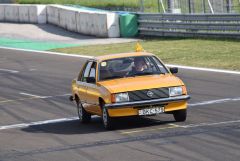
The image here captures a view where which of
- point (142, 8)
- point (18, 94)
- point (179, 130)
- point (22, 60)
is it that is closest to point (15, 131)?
point (179, 130)

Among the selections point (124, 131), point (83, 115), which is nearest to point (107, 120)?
point (124, 131)

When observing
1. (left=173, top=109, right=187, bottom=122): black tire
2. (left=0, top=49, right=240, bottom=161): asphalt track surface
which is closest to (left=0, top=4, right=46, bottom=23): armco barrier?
(left=0, top=49, right=240, bottom=161): asphalt track surface

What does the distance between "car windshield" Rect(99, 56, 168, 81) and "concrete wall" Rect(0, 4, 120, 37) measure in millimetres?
26951

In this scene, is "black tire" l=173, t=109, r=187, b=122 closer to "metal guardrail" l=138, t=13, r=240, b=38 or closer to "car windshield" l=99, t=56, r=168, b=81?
"car windshield" l=99, t=56, r=168, b=81

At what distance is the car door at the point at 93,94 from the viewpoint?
14.9 meters

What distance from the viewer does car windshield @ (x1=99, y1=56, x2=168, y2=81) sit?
1507cm

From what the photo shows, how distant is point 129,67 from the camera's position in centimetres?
1517

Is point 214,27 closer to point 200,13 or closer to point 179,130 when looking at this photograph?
point 200,13

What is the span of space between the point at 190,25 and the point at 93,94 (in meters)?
22.6

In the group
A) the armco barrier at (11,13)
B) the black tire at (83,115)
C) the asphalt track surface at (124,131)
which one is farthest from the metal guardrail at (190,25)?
the black tire at (83,115)

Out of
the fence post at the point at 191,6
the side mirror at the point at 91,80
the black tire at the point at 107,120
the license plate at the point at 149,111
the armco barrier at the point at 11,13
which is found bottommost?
the armco barrier at the point at 11,13

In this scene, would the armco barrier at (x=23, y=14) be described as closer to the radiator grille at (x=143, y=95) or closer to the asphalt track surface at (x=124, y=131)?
the asphalt track surface at (x=124, y=131)

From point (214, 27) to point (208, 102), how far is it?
1763 cm

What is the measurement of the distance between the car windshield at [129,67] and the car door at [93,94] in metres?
0.22
